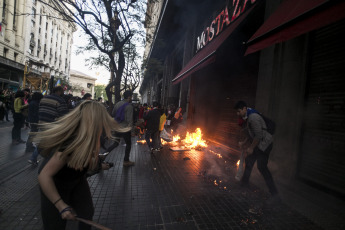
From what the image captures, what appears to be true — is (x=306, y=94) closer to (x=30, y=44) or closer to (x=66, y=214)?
(x=66, y=214)

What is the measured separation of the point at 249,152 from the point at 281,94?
183 cm

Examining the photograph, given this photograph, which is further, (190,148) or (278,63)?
(190,148)

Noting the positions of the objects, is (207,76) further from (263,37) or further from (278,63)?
(263,37)

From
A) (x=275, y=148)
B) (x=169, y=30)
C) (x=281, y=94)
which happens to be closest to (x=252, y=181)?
(x=275, y=148)

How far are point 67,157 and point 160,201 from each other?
2.38 m

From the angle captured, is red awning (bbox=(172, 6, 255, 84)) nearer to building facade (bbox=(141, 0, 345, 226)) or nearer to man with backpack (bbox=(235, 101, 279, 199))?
building facade (bbox=(141, 0, 345, 226))

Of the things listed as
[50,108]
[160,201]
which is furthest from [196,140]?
[50,108]

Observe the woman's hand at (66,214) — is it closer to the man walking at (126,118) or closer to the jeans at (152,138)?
the man walking at (126,118)

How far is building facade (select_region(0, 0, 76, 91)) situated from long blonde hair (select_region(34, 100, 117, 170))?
12.7 meters

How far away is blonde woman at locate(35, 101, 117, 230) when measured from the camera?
5.13ft

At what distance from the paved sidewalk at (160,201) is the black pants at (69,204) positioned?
108cm

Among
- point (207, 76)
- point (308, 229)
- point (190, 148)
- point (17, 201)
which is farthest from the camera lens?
point (207, 76)

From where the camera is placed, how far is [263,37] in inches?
147

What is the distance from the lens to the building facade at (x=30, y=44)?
2497 centimetres
